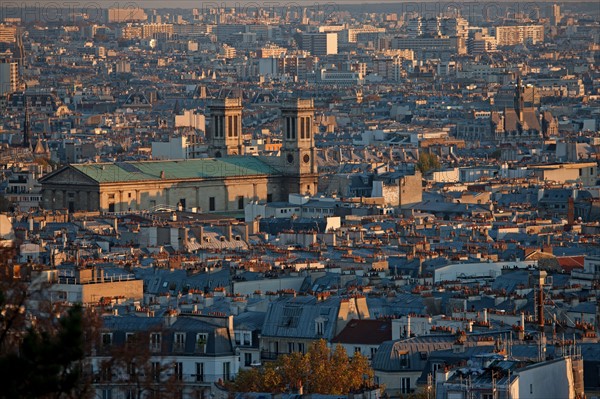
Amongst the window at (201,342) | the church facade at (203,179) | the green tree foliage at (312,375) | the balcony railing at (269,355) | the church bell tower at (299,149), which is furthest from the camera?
the church bell tower at (299,149)

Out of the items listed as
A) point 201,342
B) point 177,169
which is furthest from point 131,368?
point 177,169

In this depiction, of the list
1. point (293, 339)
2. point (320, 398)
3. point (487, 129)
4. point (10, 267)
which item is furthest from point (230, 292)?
point (487, 129)

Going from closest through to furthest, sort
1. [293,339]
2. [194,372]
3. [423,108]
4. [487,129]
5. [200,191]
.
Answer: [194,372] → [293,339] → [200,191] → [487,129] → [423,108]

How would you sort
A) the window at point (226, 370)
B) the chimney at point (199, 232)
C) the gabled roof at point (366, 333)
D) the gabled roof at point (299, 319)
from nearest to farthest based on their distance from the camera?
the window at point (226, 370), the gabled roof at point (366, 333), the gabled roof at point (299, 319), the chimney at point (199, 232)

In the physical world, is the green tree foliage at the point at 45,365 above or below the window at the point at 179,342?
above

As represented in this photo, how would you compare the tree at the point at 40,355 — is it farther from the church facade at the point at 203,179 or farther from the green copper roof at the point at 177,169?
the green copper roof at the point at 177,169

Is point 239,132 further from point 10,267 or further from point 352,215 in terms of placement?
point 10,267

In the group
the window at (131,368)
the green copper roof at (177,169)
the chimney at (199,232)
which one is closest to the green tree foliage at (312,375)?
the window at (131,368)
